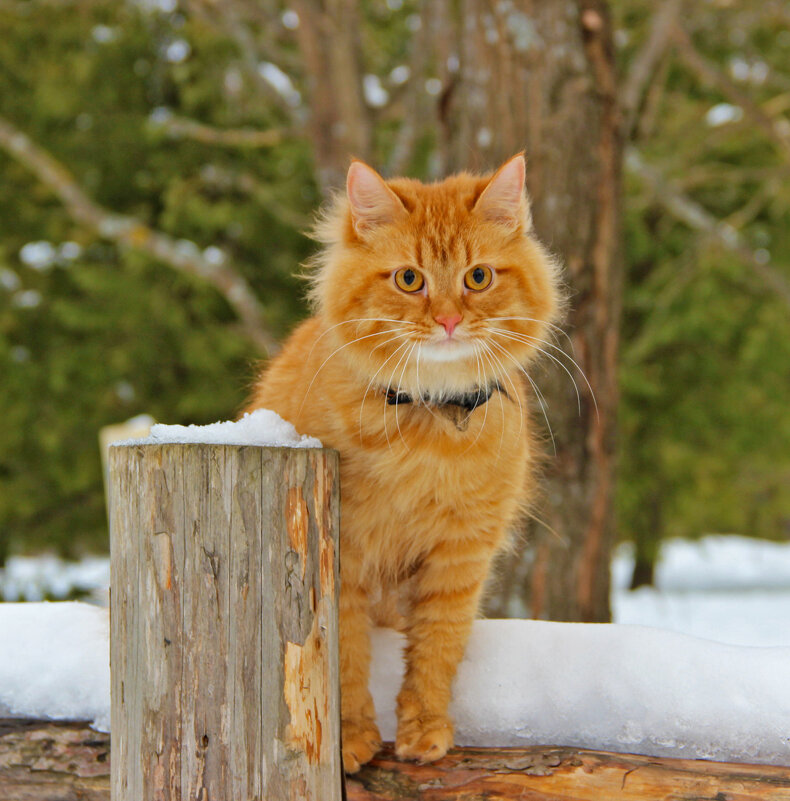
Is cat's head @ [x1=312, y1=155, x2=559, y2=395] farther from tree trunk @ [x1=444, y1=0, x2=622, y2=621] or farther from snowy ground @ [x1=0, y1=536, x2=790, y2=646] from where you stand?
snowy ground @ [x1=0, y1=536, x2=790, y2=646]

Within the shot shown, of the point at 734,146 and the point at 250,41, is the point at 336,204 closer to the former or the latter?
the point at 250,41

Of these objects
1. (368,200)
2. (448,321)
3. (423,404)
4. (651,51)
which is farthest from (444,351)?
(651,51)

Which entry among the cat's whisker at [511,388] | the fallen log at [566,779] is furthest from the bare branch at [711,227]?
the fallen log at [566,779]

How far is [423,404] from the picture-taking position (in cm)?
214

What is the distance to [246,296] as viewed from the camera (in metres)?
5.93

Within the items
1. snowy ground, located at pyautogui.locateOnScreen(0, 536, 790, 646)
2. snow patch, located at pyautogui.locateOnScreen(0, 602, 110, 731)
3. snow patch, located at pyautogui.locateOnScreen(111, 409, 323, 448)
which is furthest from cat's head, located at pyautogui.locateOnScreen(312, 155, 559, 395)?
snowy ground, located at pyautogui.locateOnScreen(0, 536, 790, 646)

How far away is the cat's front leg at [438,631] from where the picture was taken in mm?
2078

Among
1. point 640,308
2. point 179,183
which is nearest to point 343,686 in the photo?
point 179,183

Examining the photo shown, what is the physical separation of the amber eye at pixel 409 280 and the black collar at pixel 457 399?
258mm

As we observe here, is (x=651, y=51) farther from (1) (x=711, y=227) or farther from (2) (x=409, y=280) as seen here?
(2) (x=409, y=280)

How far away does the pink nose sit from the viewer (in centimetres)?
201

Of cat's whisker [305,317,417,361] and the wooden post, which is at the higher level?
cat's whisker [305,317,417,361]

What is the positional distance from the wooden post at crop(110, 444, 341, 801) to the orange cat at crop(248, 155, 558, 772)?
36 centimetres

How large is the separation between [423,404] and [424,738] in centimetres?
81
